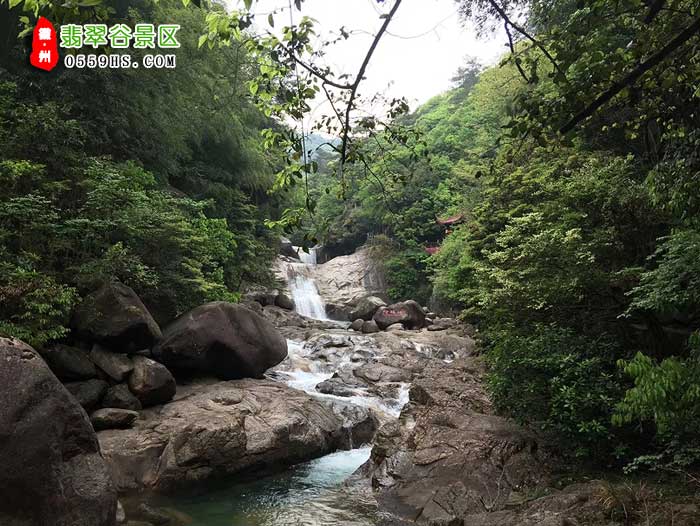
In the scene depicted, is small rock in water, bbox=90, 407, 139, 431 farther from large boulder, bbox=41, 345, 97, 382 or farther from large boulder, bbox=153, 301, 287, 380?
large boulder, bbox=153, 301, 287, 380

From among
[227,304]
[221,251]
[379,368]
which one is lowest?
[379,368]

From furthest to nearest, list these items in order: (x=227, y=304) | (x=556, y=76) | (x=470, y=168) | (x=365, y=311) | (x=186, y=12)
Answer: (x=365, y=311), (x=470, y=168), (x=186, y=12), (x=227, y=304), (x=556, y=76)

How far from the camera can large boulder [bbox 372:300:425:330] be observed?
1933 cm

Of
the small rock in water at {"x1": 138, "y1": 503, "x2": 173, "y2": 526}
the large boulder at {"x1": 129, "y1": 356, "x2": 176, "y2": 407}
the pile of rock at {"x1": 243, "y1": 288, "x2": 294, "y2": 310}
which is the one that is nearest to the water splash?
the large boulder at {"x1": 129, "y1": 356, "x2": 176, "y2": 407}

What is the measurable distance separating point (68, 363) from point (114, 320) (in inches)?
37.9

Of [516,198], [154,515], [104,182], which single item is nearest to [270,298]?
[516,198]

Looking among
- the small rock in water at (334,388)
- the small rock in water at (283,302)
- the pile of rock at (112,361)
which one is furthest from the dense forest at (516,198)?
the small rock in water at (283,302)

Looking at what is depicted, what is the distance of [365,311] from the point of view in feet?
70.2

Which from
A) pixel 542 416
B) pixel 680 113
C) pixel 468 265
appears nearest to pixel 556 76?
pixel 680 113

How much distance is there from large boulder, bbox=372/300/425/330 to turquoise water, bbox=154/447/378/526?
39.1ft

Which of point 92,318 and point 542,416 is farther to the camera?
point 92,318

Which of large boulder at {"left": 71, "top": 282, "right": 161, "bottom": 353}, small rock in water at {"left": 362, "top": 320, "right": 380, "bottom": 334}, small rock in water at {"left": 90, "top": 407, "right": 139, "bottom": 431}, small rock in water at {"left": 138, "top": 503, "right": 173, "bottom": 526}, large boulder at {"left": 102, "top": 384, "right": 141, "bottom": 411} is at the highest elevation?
large boulder at {"left": 71, "top": 282, "right": 161, "bottom": 353}

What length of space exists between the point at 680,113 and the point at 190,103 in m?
11.9

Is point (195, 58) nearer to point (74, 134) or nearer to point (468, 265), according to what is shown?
point (74, 134)
